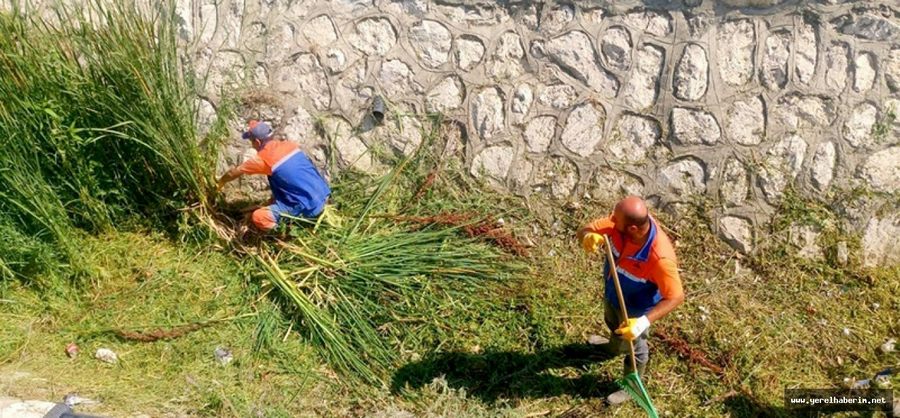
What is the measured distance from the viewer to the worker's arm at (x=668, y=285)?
3.45 m

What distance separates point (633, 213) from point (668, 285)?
1.27ft

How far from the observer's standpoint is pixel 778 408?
4074mm

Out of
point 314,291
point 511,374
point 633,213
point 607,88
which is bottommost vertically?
point 511,374

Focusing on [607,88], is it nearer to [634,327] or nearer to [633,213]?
[633,213]

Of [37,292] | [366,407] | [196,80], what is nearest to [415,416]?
[366,407]

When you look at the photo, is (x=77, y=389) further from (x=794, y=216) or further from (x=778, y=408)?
(x=794, y=216)

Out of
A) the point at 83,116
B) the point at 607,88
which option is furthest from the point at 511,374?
the point at 83,116

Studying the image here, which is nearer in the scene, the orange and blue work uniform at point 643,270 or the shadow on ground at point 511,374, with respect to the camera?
the orange and blue work uniform at point 643,270

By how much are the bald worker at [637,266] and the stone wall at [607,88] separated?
4.50ft

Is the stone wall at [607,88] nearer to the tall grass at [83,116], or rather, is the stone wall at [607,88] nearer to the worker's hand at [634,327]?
the tall grass at [83,116]

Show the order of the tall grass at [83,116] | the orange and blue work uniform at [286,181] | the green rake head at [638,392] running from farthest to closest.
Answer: the orange and blue work uniform at [286,181] → the tall grass at [83,116] → the green rake head at [638,392]

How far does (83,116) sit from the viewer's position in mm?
4555

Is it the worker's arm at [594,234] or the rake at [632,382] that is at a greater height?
the worker's arm at [594,234]

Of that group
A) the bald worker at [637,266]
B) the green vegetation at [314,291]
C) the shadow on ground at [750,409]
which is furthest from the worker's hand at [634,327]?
the shadow on ground at [750,409]
